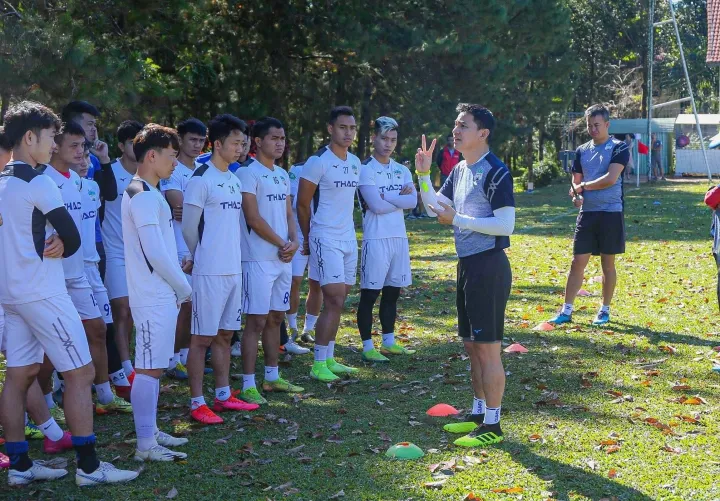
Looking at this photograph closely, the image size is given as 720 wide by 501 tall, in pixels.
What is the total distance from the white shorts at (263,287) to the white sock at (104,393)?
1.23 m

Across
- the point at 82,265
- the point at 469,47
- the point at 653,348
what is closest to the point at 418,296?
the point at 653,348

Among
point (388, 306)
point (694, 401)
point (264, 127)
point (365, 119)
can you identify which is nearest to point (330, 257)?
point (388, 306)

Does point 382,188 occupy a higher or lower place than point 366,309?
higher

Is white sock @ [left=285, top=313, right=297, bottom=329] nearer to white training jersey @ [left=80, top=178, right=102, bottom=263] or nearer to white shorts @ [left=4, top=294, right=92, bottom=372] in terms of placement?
white training jersey @ [left=80, top=178, right=102, bottom=263]

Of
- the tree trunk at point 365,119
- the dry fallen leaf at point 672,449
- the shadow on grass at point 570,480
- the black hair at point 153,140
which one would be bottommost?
the dry fallen leaf at point 672,449

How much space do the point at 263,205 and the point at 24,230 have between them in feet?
8.34

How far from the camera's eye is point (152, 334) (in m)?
5.91

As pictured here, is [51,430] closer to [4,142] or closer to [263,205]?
[4,142]

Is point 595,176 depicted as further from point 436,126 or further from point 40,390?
point 436,126

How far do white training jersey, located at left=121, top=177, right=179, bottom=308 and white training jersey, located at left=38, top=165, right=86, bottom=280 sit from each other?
0.94 m

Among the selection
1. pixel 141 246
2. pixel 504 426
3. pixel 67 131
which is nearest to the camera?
pixel 141 246

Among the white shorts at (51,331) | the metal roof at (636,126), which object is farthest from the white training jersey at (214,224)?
the metal roof at (636,126)

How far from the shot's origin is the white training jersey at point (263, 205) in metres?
7.53

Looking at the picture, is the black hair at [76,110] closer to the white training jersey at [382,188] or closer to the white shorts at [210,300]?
the white shorts at [210,300]
